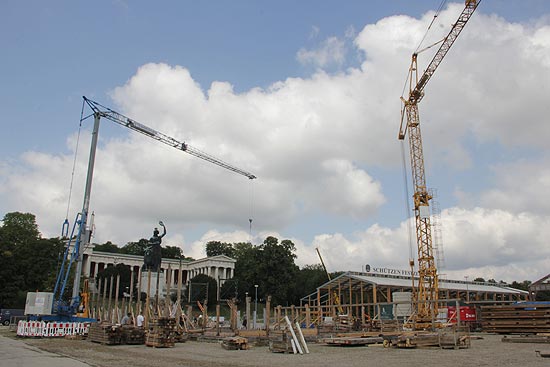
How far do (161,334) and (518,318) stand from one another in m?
23.3

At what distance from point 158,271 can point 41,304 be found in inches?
291

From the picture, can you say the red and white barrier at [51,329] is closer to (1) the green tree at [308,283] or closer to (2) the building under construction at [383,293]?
(2) the building under construction at [383,293]

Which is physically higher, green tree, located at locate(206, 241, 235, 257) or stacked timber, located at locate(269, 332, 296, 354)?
green tree, located at locate(206, 241, 235, 257)

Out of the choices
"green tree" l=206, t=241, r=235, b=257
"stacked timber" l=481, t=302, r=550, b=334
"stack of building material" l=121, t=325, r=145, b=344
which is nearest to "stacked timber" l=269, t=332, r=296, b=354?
"stack of building material" l=121, t=325, r=145, b=344

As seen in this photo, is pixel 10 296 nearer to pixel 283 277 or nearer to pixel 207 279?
pixel 207 279

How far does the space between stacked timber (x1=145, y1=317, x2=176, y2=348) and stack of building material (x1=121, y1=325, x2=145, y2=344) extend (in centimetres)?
145

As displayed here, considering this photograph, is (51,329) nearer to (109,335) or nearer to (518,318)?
(109,335)

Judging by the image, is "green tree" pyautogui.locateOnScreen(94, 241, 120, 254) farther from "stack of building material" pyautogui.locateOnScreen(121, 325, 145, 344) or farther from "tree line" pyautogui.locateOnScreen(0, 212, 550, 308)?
"stack of building material" pyautogui.locateOnScreen(121, 325, 145, 344)

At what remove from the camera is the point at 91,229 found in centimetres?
3488

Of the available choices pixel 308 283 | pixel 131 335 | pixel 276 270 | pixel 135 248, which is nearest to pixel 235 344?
pixel 131 335

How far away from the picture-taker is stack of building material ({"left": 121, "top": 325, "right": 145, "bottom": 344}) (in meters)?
25.0

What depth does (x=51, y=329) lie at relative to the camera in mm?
30750

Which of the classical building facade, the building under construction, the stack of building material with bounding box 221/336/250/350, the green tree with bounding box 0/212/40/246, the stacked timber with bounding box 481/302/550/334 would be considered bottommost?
the stack of building material with bounding box 221/336/250/350

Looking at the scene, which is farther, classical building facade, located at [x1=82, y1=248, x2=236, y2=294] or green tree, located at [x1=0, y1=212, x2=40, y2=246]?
classical building facade, located at [x1=82, y1=248, x2=236, y2=294]
